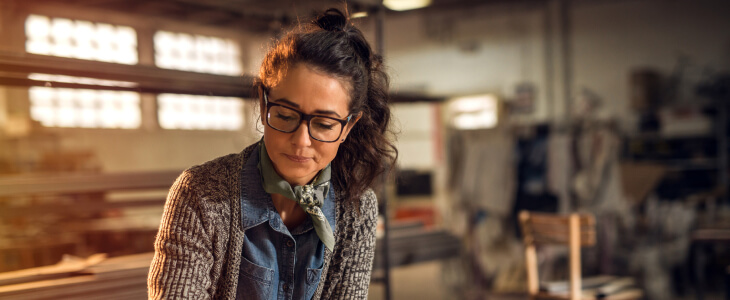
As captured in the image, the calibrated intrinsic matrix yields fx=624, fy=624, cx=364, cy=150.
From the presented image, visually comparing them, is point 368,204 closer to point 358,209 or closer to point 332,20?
point 358,209

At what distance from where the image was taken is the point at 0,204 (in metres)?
3.04

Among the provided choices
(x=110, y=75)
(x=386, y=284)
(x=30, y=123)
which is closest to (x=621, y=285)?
(x=386, y=284)

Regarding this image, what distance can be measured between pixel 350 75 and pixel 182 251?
475 millimetres

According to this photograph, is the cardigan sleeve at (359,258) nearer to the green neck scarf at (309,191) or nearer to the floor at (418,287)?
the green neck scarf at (309,191)

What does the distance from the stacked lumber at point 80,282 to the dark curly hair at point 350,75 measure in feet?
2.29

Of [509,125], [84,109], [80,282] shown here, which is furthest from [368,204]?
[84,109]

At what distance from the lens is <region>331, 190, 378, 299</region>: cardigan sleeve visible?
56.2 inches

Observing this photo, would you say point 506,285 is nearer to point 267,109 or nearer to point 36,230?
point 36,230

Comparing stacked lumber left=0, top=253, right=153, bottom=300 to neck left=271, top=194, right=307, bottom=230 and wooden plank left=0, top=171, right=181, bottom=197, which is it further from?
neck left=271, top=194, right=307, bottom=230

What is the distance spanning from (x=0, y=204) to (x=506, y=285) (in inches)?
170

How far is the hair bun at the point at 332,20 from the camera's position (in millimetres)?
1301

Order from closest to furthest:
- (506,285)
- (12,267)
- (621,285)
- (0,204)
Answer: (12,267) → (0,204) → (621,285) → (506,285)

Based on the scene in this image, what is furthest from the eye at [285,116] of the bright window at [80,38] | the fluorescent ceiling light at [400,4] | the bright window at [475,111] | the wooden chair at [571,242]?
the bright window at [475,111]

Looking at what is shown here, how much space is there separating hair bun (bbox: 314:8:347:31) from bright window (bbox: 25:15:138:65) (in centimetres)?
583
